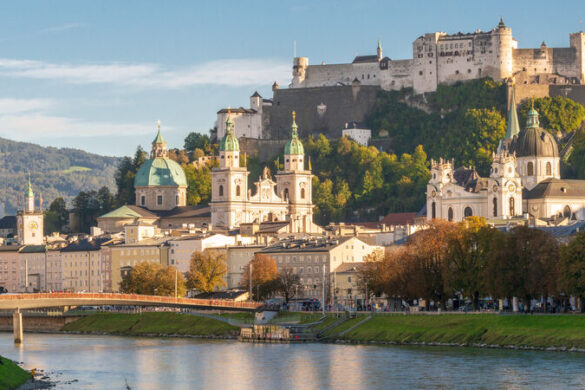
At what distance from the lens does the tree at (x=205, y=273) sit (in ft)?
370

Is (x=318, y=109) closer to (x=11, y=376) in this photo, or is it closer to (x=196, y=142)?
(x=196, y=142)

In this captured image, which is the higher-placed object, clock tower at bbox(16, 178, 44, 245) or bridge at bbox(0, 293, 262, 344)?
clock tower at bbox(16, 178, 44, 245)

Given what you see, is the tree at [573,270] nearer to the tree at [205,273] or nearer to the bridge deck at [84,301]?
the bridge deck at [84,301]

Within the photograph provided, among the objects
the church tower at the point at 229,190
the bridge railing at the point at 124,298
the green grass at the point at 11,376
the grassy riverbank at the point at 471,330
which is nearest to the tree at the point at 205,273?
the bridge railing at the point at 124,298

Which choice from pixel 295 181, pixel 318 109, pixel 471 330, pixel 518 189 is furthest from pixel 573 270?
pixel 318 109

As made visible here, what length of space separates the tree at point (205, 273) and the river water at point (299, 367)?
24.7 meters

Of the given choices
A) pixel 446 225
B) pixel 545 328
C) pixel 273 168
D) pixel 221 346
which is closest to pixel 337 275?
pixel 446 225

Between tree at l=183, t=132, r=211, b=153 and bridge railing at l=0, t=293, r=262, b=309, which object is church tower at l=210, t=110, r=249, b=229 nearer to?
tree at l=183, t=132, r=211, b=153

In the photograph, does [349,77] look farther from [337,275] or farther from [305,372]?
[305,372]

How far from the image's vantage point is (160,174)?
541 feet

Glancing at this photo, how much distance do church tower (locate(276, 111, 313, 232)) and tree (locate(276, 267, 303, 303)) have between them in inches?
1480

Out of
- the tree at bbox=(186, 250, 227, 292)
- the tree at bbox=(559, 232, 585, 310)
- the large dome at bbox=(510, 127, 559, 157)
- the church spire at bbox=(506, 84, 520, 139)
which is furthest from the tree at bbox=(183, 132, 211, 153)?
the tree at bbox=(559, 232, 585, 310)

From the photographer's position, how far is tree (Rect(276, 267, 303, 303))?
357 ft

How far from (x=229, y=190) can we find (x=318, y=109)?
24095 millimetres
